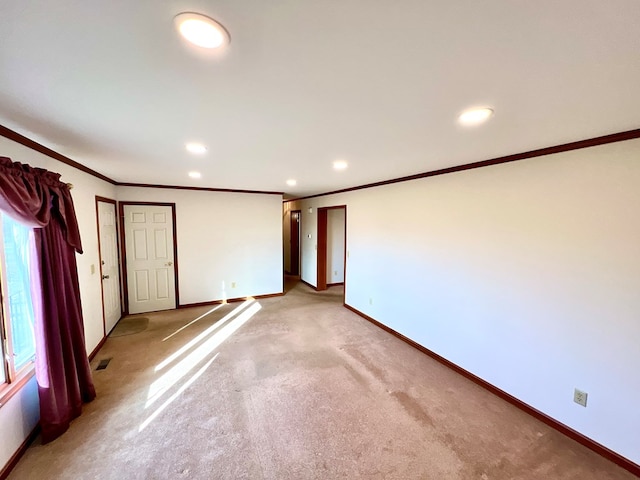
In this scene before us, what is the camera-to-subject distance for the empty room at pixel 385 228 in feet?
3.04

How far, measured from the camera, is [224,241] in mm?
5191

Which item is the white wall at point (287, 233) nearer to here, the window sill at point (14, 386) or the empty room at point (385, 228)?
the empty room at point (385, 228)

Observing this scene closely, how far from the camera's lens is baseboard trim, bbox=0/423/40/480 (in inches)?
66.5

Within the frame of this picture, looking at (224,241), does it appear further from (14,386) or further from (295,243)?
(14,386)

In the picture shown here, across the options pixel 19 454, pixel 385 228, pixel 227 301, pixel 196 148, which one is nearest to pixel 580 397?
pixel 385 228

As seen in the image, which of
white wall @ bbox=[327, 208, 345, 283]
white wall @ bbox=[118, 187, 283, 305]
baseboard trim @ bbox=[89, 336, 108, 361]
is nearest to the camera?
baseboard trim @ bbox=[89, 336, 108, 361]

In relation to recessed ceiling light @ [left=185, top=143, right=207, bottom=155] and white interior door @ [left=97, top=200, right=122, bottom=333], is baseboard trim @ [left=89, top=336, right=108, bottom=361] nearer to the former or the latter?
white interior door @ [left=97, top=200, right=122, bottom=333]

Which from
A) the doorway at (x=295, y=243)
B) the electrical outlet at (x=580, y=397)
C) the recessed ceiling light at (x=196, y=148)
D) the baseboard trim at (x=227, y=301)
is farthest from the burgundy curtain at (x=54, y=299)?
the doorway at (x=295, y=243)

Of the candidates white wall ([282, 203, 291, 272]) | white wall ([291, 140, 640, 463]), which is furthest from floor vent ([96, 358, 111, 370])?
A: white wall ([282, 203, 291, 272])

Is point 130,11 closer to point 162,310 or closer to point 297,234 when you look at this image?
point 162,310

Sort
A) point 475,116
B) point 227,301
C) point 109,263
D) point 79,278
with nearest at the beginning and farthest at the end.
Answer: point 475,116
point 79,278
point 109,263
point 227,301

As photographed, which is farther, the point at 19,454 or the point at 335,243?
the point at 335,243

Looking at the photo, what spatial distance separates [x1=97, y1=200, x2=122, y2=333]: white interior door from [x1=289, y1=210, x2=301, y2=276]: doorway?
4.16 m

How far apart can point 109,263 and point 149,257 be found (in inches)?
28.1
